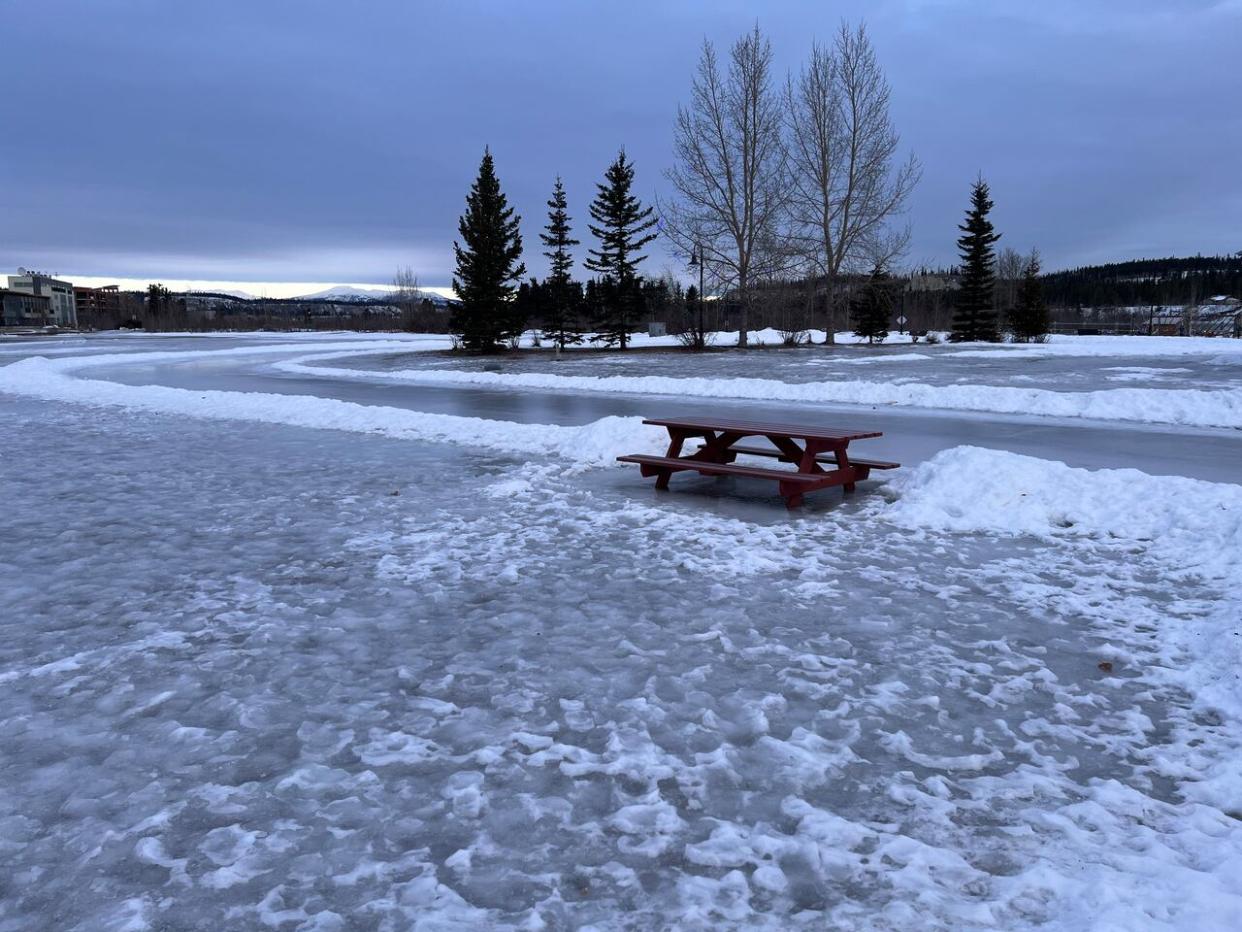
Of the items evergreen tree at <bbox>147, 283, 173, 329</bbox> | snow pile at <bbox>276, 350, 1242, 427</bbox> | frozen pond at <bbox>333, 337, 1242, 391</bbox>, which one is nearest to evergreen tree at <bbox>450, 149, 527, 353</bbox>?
frozen pond at <bbox>333, 337, 1242, 391</bbox>

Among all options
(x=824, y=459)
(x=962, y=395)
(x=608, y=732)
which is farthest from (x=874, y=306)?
(x=608, y=732)

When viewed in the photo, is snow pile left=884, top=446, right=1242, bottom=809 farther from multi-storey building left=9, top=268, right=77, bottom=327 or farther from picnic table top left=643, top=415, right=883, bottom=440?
multi-storey building left=9, top=268, right=77, bottom=327

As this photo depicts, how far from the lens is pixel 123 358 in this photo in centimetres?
3672

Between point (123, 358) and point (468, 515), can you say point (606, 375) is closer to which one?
point (468, 515)

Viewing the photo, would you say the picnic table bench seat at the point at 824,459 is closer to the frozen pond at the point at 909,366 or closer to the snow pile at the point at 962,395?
the snow pile at the point at 962,395

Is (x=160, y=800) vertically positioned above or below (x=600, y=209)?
below

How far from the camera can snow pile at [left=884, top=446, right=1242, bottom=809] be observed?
580 centimetres

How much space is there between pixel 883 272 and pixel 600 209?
51.0 ft

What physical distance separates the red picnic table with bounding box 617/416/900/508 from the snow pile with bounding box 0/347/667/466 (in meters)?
1.07

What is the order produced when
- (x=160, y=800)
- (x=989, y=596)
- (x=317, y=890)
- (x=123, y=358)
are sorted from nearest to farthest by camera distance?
(x=317, y=890)
(x=160, y=800)
(x=989, y=596)
(x=123, y=358)

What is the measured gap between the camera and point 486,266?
38.9 metres

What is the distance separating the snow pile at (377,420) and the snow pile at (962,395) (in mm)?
6414

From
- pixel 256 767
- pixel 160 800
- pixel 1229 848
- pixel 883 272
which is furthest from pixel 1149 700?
pixel 883 272

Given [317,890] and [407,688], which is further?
[407,688]
